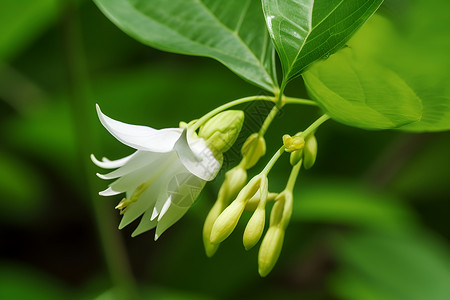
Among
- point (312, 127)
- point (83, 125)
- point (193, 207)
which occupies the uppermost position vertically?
point (312, 127)

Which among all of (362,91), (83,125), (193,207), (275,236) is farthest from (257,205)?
(193,207)

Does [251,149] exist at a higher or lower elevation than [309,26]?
lower

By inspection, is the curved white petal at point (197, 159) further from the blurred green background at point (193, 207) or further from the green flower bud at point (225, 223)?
the blurred green background at point (193, 207)

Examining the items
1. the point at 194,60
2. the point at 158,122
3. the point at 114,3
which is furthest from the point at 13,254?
the point at 114,3

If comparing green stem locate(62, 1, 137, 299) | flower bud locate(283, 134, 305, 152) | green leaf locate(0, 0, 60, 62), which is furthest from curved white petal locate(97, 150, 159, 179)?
green leaf locate(0, 0, 60, 62)

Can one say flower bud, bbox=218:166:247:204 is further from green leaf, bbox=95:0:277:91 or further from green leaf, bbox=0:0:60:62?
green leaf, bbox=0:0:60:62

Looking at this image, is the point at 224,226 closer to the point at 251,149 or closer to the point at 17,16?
the point at 251,149

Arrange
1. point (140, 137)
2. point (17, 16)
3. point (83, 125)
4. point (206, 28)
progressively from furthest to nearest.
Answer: point (17, 16), point (83, 125), point (206, 28), point (140, 137)

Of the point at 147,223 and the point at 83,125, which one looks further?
the point at 83,125

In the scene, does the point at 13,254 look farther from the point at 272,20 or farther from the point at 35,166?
the point at 272,20
